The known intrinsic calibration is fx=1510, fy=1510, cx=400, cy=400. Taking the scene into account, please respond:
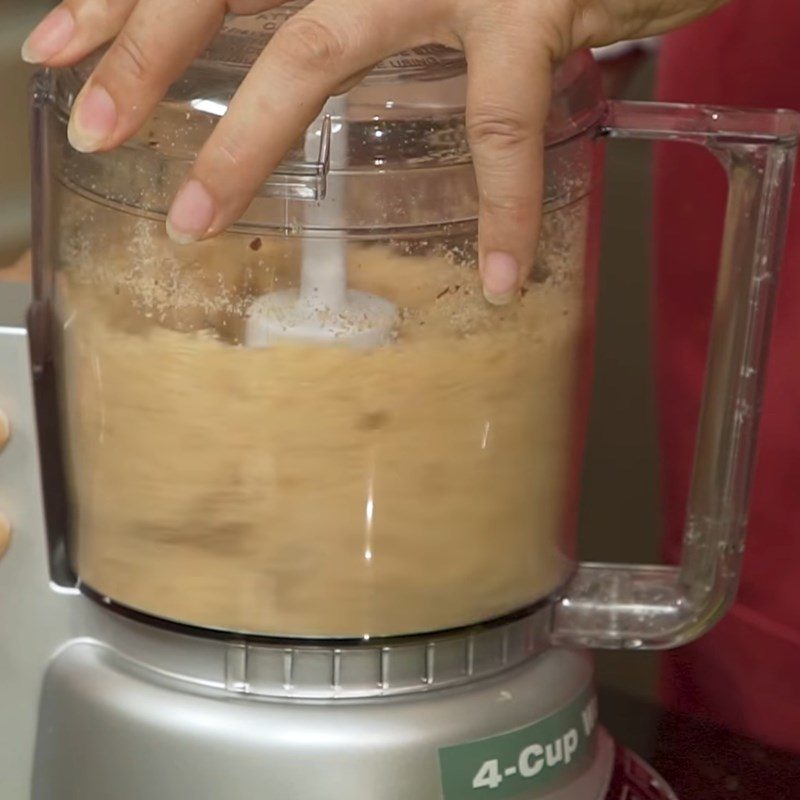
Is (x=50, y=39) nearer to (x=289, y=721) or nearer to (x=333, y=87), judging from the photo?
(x=333, y=87)

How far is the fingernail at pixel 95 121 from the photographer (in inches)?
19.0

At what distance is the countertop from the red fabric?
15cm

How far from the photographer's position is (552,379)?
1.74 feet

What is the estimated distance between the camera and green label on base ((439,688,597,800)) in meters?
0.53

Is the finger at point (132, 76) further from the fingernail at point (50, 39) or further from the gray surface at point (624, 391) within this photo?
the gray surface at point (624, 391)

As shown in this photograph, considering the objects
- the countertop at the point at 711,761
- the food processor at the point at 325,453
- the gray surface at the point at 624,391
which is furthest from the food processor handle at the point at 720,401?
the gray surface at the point at 624,391

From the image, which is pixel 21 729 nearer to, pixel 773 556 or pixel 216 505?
pixel 216 505

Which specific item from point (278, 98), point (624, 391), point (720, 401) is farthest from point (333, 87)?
point (624, 391)

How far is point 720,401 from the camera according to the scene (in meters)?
0.57

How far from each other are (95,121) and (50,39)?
0.19ft

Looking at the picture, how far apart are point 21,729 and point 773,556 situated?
0.47 m

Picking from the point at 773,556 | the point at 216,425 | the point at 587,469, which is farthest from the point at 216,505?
the point at 587,469

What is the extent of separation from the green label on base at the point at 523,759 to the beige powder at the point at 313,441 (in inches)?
1.8

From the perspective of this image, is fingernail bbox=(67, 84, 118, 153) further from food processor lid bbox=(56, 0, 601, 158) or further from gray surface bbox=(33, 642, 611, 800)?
gray surface bbox=(33, 642, 611, 800)
